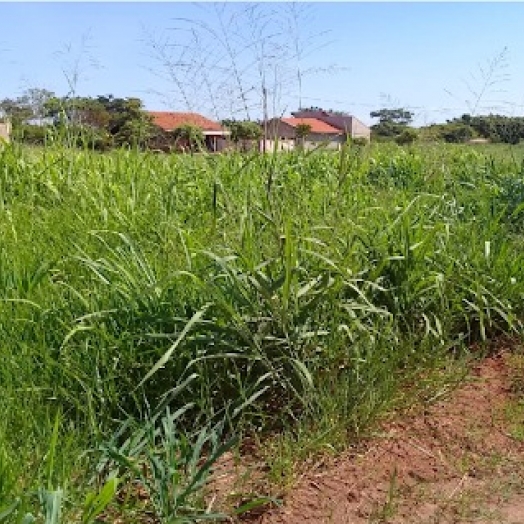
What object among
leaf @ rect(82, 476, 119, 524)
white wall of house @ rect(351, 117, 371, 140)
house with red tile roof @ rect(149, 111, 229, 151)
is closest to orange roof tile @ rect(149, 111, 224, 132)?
house with red tile roof @ rect(149, 111, 229, 151)

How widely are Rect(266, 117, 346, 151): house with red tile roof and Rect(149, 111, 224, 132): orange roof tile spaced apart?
32 cm

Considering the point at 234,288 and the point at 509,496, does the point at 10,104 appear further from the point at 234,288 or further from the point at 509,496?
the point at 509,496

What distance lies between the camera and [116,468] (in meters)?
1.67

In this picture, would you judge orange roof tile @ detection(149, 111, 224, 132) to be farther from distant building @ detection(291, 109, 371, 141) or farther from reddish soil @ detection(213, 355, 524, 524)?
reddish soil @ detection(213, 355, 524, 524)

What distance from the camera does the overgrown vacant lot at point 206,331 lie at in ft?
5.47

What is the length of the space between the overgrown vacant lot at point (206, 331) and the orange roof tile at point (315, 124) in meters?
0.36

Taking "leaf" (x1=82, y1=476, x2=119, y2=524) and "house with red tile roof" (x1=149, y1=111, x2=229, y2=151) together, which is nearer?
"leaf" (x1=82, y1=476, x2=119, y2=524)

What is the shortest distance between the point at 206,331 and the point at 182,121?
1.99 m

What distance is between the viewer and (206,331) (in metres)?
2.09

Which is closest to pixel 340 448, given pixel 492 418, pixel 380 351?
pixel 380 351

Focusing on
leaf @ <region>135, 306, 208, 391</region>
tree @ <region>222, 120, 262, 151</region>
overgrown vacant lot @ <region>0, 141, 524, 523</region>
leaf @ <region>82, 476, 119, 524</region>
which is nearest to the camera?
leaf @ <region>82, 476, 119, 524</region>

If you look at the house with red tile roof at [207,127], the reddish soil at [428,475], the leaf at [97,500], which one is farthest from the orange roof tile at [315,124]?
the leaf at [97,500]

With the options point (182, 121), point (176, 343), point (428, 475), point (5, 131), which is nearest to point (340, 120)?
point (182, 121)

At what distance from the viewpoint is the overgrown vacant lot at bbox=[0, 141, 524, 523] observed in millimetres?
1667
